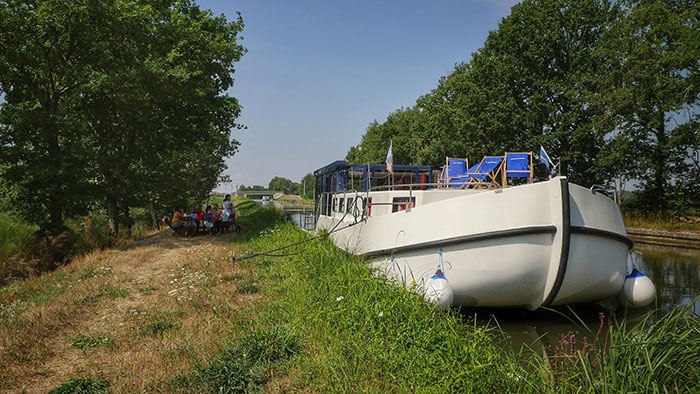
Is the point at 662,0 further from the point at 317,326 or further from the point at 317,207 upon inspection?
the point at 317,326

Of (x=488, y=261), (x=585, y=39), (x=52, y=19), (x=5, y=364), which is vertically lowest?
(x=5, y=364)

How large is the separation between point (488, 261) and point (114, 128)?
591 inches

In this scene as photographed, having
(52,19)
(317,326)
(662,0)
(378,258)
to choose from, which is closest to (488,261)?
(378,258)

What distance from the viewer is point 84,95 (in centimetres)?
1306

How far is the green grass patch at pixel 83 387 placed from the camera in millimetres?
3363

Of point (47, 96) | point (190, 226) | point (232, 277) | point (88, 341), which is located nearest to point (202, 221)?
point (190, 226)

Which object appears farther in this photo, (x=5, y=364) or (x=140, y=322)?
(x=140, y=322)

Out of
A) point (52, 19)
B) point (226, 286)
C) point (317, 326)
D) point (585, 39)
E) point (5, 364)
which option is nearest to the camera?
point (5, 364)

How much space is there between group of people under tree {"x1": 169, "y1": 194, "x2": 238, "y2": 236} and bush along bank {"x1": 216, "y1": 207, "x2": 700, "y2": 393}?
29.2 feet

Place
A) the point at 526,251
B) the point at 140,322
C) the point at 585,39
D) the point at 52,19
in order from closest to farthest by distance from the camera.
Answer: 1. the point at 140,322
2. the point at 526,251
3. the point at 52,19
4. the point at 585,39

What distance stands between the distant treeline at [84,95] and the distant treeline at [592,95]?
16738mm

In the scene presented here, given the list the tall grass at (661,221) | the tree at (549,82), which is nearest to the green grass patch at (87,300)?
the tall grass at (661,221)

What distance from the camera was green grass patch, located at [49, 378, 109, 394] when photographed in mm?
3363

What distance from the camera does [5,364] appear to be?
3.96 meters
